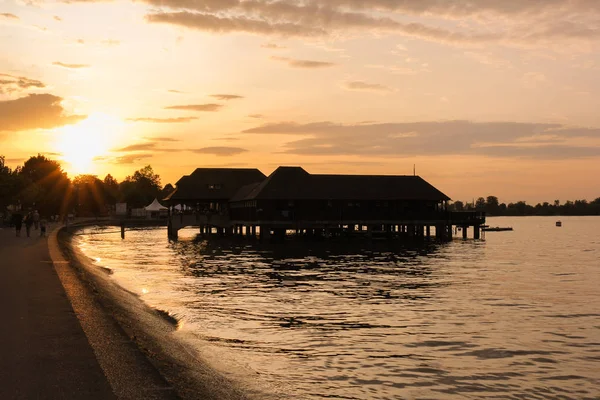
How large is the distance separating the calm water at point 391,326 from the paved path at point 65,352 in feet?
9.01

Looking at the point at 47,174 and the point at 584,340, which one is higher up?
the point at 47,174

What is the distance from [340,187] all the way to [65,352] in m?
61.6

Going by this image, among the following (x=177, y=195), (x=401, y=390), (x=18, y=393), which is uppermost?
(x=177, y=195)

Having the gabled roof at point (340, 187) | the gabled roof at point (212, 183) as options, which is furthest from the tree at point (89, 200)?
the gabled roof at point (340, 187)

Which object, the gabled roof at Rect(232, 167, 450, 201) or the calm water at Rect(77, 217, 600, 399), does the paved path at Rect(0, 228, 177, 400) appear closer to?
the calm water at Rect(77, 217, 600, 399)

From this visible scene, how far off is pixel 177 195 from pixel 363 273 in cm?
5185

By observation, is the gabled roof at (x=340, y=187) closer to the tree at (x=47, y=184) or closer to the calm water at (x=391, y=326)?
the calm water at (x=391, y=326)

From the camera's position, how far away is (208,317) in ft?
68.6

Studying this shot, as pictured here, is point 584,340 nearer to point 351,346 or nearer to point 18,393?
point 351,346

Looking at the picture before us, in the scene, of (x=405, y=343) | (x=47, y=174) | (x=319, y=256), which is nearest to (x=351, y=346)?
(x=405, y=343)

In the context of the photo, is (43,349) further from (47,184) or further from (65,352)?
(47,184)

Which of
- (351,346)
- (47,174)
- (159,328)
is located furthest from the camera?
(47,174)

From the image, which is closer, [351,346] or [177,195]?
[351,346]

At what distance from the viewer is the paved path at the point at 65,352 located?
9.78 meters
